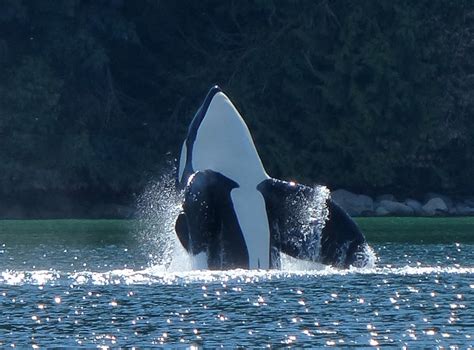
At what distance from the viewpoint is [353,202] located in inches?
2776

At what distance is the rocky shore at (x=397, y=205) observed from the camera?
6944cm

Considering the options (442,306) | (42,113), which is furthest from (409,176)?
(442,306)

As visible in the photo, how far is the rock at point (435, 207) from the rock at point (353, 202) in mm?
2323

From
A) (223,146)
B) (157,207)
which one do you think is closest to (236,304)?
(223,146)

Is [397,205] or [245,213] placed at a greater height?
[397,205]

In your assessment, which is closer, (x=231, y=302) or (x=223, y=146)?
(x=231, y=302)

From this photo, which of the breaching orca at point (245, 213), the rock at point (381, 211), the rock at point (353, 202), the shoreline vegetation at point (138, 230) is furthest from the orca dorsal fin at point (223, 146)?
the rock at point (381, 211)

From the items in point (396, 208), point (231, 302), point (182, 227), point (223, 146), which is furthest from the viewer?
point (396, 208)

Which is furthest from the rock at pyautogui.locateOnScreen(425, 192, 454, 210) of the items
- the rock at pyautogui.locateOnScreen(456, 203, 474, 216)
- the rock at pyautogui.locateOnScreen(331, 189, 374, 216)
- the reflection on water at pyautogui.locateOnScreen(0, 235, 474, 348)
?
the reflection on water at pyautogui.locateOnScreen(0, 235, 474, 348)

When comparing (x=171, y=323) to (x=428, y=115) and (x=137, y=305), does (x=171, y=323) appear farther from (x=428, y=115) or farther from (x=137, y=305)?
(x=428, y=115)

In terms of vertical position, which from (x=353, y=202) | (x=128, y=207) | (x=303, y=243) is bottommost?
(x=303, y=243)

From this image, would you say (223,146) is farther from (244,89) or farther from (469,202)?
(469,202)

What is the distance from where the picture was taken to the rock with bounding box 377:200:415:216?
6950 cm

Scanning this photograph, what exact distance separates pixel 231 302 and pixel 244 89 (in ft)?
140
